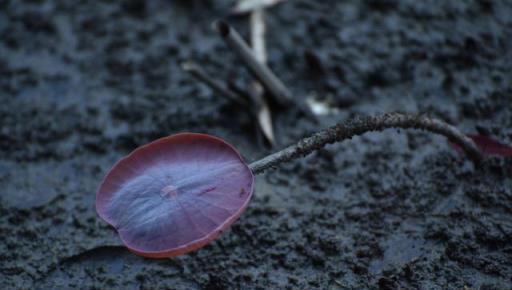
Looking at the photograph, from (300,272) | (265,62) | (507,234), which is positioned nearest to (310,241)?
(300,272)

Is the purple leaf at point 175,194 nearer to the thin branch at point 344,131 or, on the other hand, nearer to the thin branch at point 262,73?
the thin branch at point 344,131

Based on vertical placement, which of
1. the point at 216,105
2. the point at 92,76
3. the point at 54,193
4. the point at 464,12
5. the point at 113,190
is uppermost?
the point at 464,12

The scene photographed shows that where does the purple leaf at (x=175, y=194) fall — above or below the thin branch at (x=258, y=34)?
below

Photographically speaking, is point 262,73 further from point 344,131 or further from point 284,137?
point 344,131

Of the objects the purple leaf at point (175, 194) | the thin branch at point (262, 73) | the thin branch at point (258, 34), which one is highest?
the thin branch at point (258, 34)

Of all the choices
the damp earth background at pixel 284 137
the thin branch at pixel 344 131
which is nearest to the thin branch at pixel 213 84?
the damp earth background at pixel 284 137

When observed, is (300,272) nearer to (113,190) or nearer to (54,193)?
(113,190)

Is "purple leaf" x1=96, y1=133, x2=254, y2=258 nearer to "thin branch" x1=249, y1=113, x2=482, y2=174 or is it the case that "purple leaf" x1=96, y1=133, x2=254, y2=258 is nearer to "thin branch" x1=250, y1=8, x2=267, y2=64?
"thin branch" x1=249, y1=113, x2=482, y2=174
